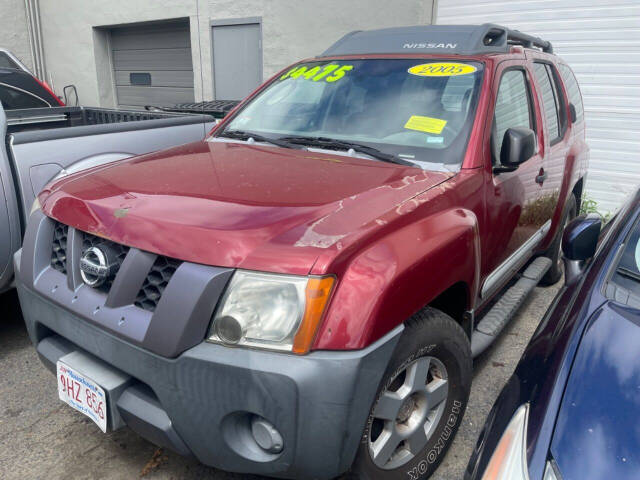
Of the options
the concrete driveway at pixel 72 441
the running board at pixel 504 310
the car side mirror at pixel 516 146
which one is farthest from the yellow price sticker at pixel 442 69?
the concrete driveway at pixel 72 441

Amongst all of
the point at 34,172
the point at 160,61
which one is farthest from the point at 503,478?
the point at 160,61

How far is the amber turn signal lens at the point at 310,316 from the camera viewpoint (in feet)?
5.26

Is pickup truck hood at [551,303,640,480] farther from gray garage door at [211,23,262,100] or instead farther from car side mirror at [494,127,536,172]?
gray garage door at [211,23,262,100]

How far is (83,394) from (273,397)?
2.68 feet

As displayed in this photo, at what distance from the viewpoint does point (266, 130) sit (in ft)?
9.91

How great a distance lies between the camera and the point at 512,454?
1.38 metres

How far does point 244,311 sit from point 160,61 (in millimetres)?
9697

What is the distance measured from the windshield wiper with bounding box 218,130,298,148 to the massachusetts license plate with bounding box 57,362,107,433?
1451 mm

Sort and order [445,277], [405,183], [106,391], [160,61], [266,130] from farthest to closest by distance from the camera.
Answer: [160,61]
[266,130]
[405,183]
[445,277]
[106,391]

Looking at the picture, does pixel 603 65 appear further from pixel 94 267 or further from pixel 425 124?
pixel 94 267

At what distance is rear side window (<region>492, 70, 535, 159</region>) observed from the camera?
2.80 metres

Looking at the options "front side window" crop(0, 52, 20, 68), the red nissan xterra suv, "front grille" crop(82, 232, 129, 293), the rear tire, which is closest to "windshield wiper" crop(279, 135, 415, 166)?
the red nissan xterra suv

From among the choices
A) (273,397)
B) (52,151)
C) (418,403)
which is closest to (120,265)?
(273,397)

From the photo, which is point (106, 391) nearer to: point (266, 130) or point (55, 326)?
point (55, 326)
